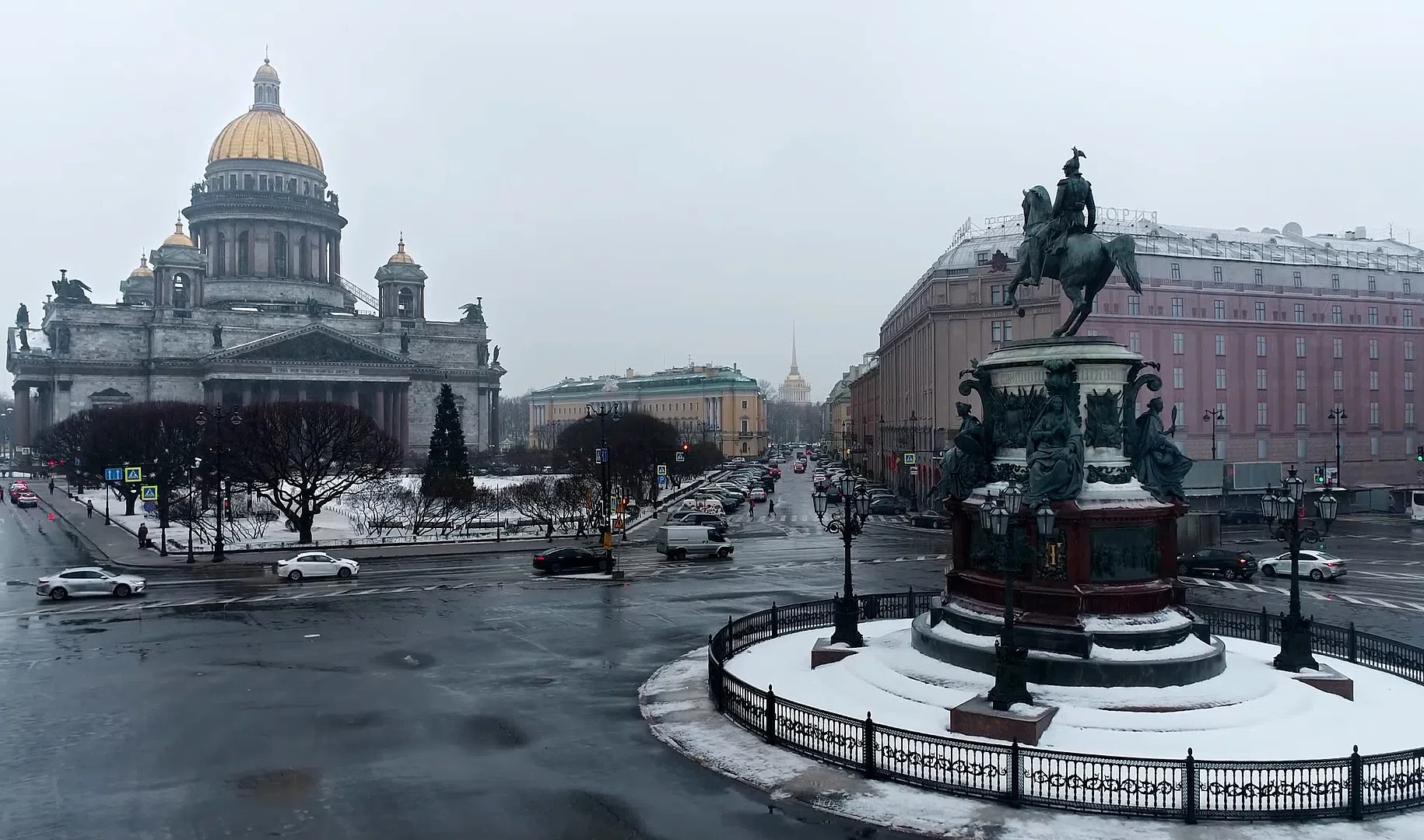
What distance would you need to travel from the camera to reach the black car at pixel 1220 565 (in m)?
37.4

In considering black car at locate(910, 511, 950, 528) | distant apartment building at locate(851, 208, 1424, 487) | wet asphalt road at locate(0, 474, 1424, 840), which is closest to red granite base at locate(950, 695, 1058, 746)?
wet asphalt road at locate(0, 474, 1424, 840)

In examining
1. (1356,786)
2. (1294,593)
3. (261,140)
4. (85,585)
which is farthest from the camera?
(261,140)

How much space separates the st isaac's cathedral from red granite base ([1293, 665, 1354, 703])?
110 meters

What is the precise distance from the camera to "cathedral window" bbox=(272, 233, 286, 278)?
129500mm

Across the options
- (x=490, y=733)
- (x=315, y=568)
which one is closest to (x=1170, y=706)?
(x=490, y=733)

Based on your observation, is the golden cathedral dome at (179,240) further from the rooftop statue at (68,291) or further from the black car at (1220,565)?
the black car at (1220,565)

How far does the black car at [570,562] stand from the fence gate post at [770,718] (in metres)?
23.2

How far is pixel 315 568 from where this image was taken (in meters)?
38.6

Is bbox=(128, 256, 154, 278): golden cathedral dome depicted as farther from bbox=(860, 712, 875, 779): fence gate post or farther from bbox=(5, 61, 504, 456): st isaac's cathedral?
bbox=(860, 712, 875, 779): fence gate post

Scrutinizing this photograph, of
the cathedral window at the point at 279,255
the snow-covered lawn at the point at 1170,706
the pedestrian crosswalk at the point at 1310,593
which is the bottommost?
the pedestrian crosswalk at the point at 1310,593

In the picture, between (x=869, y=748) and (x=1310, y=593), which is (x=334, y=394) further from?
(x=869, y=748)

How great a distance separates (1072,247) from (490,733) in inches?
545

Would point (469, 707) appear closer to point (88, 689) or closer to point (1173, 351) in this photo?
point (88, 689)

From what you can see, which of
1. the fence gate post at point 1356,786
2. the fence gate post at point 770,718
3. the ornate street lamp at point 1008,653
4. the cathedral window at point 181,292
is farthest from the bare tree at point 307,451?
the cathedral window at point 181,292
